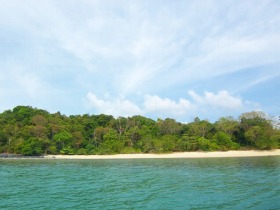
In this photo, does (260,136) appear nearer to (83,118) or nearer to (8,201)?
(83,118)

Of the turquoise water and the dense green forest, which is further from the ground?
the dense green forest

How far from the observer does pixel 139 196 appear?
20.2 metres

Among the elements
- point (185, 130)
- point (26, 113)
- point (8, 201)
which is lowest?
point (8, 201)

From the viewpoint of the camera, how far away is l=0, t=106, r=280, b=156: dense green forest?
70.9m

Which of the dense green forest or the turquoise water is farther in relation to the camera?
the dense green forest

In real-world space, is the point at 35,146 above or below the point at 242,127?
below

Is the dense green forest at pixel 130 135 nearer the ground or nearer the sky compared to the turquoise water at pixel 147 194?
nearer the sky

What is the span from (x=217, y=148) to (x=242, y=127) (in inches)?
412

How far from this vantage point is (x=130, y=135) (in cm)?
7962

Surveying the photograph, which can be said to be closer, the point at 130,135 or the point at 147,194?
the point at 147,194

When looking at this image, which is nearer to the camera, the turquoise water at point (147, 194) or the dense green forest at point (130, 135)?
the turquoise water at point (147, 194)

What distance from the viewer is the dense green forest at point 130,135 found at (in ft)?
233

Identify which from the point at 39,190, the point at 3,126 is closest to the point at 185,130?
the point at 3,126

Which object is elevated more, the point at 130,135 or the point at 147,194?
the point at 130,135
